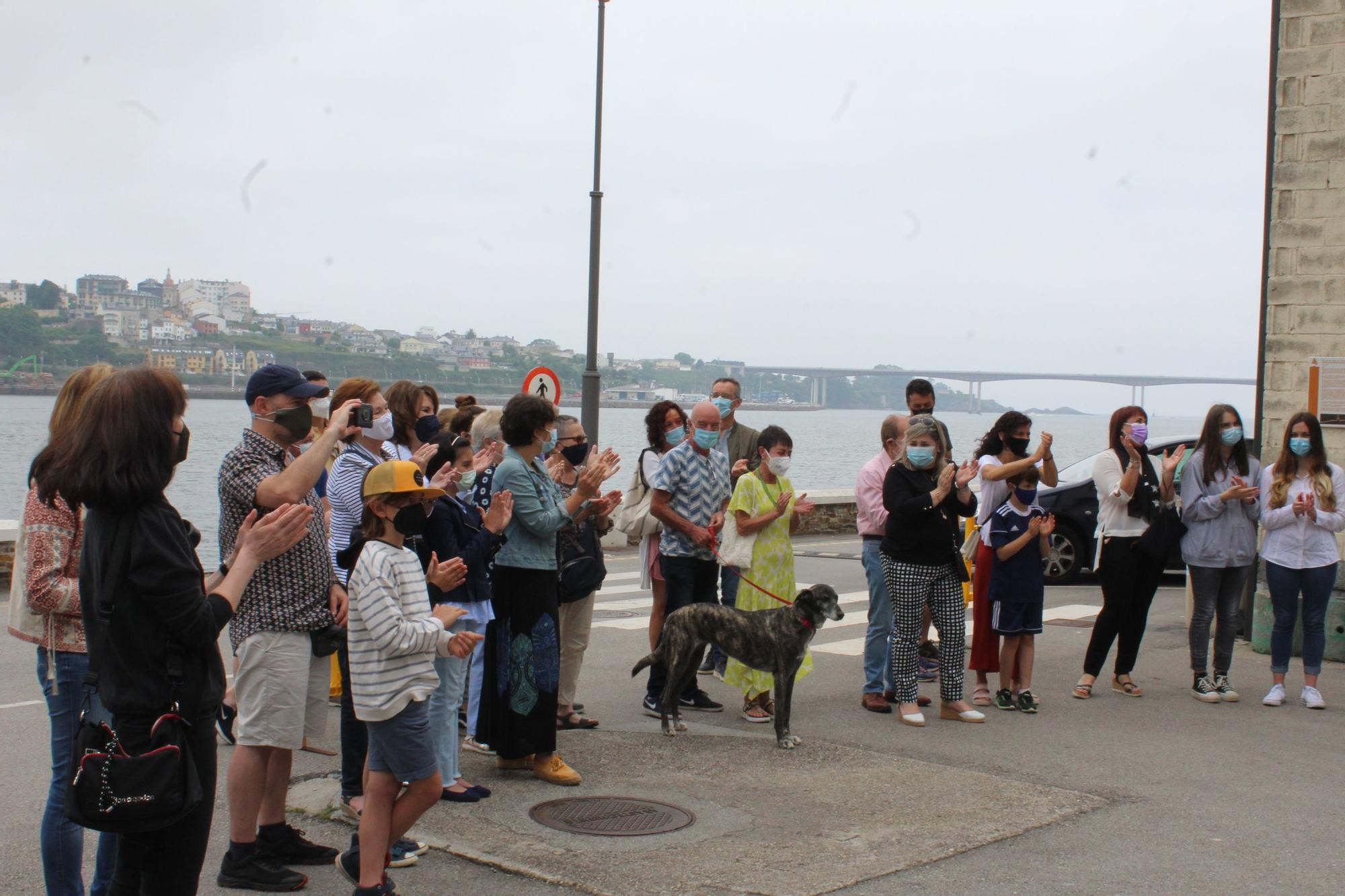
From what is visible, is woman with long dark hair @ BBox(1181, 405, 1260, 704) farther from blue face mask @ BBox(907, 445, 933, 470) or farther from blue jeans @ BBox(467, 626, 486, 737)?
blue jeans @ BBox(467, 626, 486, 737)

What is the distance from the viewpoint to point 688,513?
27.1ft

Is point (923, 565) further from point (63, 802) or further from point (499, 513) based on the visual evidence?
point (63, 802)

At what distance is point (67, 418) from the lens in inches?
155

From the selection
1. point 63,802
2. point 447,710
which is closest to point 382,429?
point 447,710

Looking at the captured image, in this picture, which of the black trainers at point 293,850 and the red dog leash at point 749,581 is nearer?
the black trainers at point 293,850

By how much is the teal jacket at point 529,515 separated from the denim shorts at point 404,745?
175 cm

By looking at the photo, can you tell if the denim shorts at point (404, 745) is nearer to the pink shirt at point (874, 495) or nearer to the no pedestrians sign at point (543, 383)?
the pink shirt at point (874, 495)

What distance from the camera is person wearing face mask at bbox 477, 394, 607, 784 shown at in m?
6.43

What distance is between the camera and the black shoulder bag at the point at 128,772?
Answer: 11.1 ft

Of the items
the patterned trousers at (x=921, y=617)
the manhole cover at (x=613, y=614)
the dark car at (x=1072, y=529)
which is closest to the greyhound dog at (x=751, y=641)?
the patterned trousers at (x=921, y=617)

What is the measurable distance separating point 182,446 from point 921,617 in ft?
18.4

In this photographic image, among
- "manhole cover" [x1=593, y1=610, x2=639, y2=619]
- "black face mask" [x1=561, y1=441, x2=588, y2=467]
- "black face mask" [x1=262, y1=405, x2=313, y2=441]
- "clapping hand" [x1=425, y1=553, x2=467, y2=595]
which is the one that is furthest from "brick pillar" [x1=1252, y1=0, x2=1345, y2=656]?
"black face mask" [x1=262, y1=405, x2=313, y2=441]

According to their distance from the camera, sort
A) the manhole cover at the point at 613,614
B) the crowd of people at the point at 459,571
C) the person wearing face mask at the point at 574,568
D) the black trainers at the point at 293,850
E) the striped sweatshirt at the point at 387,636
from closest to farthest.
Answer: the crowd of people at the point at 459,571 → the striped sweatshirt at the point at 387,636 → the black trainers at the point at 293,850 → the person wearing face mask at the point at 574,568 → the manhole cover at the point at 613,614

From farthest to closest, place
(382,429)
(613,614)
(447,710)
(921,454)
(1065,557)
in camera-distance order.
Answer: (1065,557), (613,614), (921,454), (382,429), (447,710)
